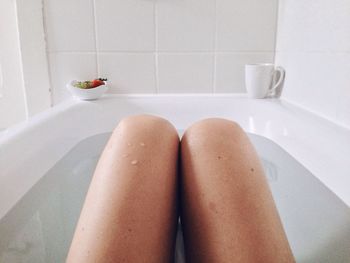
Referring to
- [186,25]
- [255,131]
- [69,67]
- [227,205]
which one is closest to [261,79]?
[255,131]

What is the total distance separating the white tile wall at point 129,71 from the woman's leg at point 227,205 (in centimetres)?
75

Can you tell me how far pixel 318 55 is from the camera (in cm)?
71

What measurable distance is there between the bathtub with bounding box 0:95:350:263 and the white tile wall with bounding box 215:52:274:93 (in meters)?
0.19

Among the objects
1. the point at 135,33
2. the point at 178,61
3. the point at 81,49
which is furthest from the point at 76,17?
the point at 178,61

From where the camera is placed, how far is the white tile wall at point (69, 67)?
3.48ft

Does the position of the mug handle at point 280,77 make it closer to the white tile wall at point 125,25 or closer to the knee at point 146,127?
the white tile wall at point 125,25

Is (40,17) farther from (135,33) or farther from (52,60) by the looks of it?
(135,33)

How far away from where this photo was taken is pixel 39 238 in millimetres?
413

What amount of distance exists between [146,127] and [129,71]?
75 centimetres

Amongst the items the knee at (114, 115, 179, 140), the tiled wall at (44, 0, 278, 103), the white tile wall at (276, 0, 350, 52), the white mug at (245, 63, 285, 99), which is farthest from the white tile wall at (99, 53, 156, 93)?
the knee at (114, 115, 179, 140)

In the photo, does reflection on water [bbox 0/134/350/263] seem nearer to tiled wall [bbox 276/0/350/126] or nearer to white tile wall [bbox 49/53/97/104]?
tiled wall [bbox 276/0/350/126]

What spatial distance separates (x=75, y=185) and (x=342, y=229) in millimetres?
448

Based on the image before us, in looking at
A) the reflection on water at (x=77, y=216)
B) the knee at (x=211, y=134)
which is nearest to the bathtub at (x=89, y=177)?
the reflection on water at (x=77, y=216)

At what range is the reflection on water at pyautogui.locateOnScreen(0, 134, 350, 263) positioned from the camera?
367 millimetres
